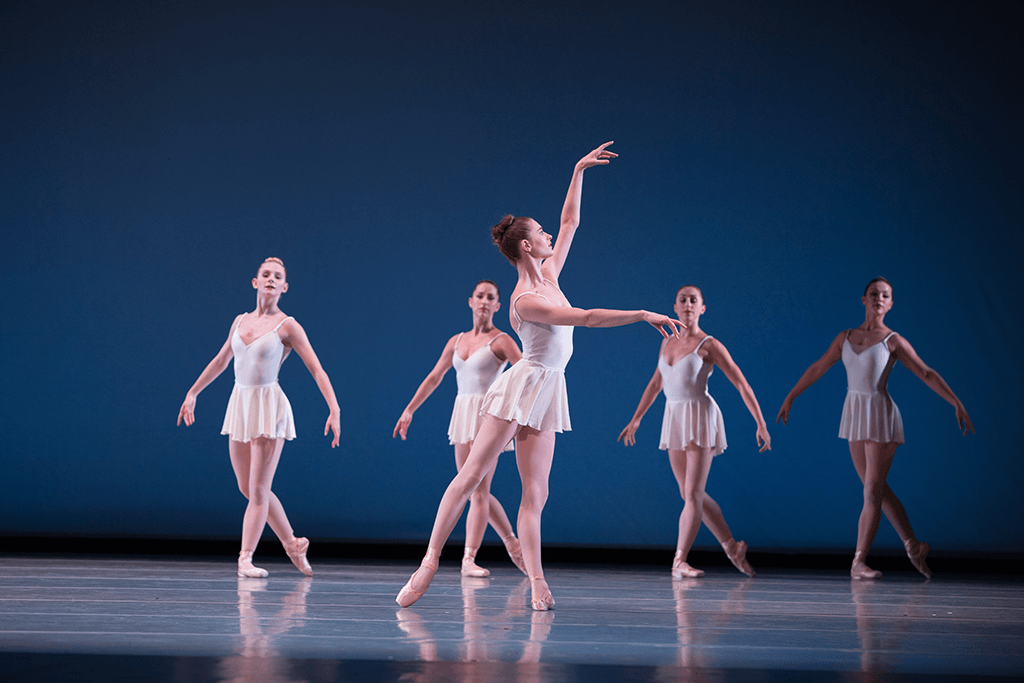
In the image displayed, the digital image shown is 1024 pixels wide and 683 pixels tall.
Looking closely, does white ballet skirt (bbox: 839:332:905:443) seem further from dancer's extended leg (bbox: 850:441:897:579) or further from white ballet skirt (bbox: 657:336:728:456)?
white ballet skirt (bbox: 657:336:728:456)

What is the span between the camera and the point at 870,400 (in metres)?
5.39

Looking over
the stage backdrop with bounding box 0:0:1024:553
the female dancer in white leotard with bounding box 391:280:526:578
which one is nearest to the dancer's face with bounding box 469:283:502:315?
the female dancer in white leotard with bounding box 391:280:526:578

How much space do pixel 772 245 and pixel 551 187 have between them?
1.70 metres

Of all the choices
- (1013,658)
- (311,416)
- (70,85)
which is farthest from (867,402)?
(70,85)

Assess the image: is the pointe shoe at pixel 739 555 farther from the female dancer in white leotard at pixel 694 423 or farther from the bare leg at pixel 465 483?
the bare leg at pixel 465 483

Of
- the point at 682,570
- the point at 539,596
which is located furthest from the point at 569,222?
the point at 682,570

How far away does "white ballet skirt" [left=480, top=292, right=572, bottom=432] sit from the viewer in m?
3.52

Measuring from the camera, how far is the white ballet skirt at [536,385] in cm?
352

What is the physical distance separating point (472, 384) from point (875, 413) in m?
2.36

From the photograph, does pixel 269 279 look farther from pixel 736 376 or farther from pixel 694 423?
pixel 736 376

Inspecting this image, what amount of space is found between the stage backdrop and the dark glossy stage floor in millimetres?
1657

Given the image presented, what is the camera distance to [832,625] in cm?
341

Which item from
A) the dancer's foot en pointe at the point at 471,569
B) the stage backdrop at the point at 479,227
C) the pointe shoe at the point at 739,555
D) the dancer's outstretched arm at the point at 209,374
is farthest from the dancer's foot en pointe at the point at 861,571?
the dancer's outstretched arm at the point at 209,374

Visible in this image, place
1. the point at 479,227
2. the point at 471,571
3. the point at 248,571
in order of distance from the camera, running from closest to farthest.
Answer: the point at 248,571
the point at 471,571
the point at 479,227
